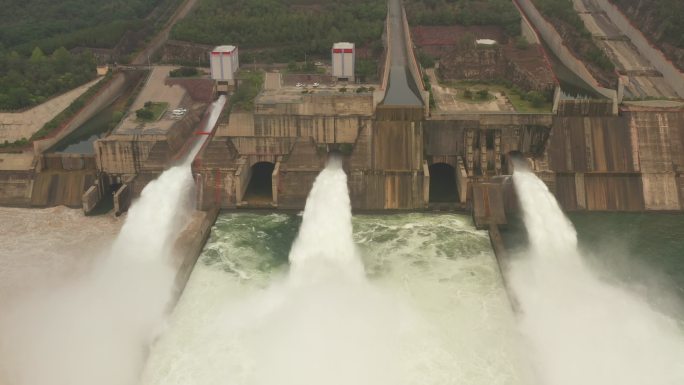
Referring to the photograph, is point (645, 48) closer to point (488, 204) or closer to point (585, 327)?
point (488, 204)

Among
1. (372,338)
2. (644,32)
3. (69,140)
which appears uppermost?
(644,32)

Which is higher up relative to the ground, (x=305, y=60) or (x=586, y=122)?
(x=305, y=60)

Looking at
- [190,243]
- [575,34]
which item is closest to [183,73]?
[190,243]

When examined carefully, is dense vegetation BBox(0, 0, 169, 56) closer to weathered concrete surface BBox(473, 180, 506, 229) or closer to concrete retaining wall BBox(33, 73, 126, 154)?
concrete retaining wall BBox(33, 73, 126, 154)

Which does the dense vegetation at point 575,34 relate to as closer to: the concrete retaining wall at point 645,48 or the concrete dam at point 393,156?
the concrete retaining wall at point 645,48

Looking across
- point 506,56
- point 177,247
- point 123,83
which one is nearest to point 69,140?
point 123,83

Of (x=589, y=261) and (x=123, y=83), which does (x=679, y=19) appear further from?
(x=123, y=83)
